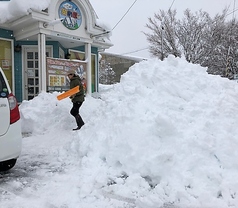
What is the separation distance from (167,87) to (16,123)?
2.68 meters

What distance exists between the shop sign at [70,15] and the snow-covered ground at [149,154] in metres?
6.00

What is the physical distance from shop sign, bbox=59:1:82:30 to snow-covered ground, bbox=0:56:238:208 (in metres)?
6.00

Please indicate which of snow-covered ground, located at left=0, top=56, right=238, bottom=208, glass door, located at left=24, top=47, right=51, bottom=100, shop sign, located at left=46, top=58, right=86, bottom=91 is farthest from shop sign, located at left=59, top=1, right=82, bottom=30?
snow-covered ground, located at left=0, top=56, right=238, bottom=208

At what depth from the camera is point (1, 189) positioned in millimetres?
3371

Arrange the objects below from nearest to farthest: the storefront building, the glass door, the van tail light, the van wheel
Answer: the van tail light → the van wheel → the storefront building → the glass door

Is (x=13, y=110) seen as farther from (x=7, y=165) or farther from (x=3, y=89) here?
(x=7, y=165)

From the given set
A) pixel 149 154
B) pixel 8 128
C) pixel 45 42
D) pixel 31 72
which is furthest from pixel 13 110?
pixel 31 72

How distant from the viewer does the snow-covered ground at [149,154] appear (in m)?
3.10

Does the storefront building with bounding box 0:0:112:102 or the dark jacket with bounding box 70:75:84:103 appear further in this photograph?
the storefront building with bounding box 0:0:112:102

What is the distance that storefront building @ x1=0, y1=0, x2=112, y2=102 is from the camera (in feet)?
31.5

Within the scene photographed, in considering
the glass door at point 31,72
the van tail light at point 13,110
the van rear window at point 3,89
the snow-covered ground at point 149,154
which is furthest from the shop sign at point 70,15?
the van tail light at point 13,110

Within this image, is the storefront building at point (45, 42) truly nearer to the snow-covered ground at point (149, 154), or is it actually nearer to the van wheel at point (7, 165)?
the snow-covered ground at point (149, 154)

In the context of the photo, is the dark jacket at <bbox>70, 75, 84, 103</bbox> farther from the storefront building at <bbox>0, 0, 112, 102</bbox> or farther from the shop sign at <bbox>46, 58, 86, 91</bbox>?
the shop sign at <bbox>46, 58, 86, 91</bbox>

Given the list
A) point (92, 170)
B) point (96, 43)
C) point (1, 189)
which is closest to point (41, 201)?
point (1, 189)
